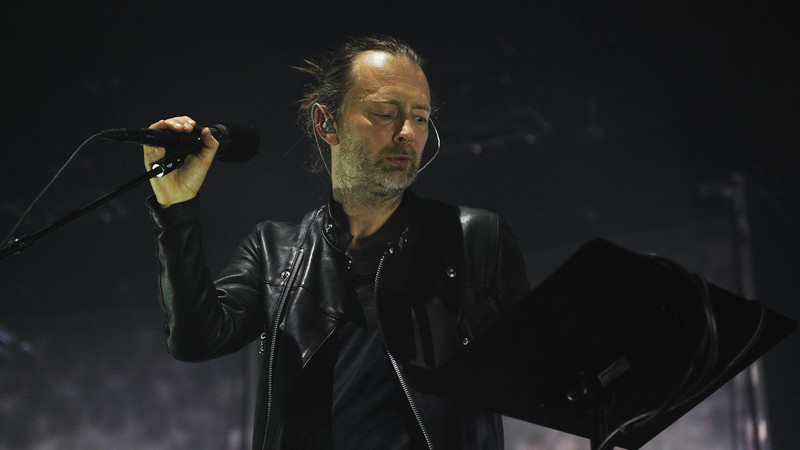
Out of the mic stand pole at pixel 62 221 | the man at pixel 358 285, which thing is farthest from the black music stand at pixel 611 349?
the mic stand pole at pixel 62 221

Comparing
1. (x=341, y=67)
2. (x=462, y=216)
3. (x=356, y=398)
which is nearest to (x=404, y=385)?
(x=356, y=398)

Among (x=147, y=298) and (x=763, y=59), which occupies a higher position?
(x=763, y=59)

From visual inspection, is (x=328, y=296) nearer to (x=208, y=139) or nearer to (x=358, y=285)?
(x=358, y=285)

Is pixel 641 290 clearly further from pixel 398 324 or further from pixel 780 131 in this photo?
pixel 780 131

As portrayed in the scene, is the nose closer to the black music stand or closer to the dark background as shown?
the black music stand

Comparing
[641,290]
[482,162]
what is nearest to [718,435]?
[482,162]

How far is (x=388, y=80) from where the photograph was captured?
192cm

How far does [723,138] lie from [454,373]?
3.87 m

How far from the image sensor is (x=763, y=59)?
4074 mm

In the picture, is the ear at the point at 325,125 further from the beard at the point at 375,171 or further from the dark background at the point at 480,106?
the dark background at the point at 480,106

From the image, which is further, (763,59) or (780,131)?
(780,131)

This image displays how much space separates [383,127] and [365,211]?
0.20 meters

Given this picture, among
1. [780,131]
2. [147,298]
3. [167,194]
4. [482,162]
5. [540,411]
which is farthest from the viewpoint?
[147,298]

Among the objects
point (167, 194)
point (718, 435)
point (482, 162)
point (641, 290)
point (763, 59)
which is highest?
point (167, 194)
